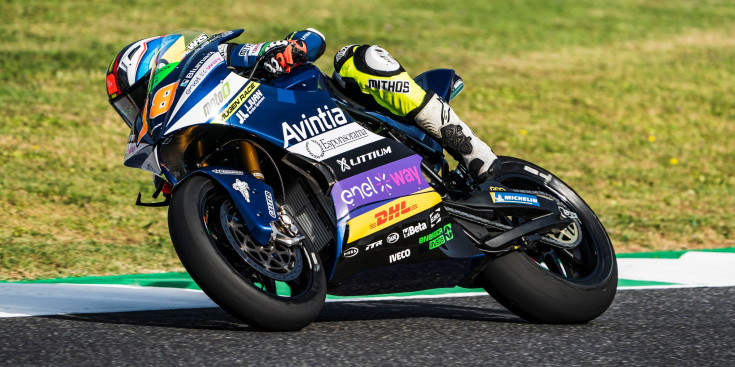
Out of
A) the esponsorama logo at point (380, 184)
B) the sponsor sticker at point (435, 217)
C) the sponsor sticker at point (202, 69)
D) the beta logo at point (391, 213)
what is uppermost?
the sponsor sticker at point (202, 69)

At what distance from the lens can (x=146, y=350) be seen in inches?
169

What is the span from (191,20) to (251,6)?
1.71 meters

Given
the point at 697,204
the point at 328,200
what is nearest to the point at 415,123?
the point at 328,200

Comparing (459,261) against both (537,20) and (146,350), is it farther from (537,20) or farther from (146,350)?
(537,20)

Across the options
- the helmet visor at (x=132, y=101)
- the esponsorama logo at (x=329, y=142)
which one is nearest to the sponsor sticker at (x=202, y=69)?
the helmet visor at (x=132, y=101)

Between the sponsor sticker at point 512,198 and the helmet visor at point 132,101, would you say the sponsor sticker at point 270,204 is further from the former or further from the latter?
the sponsor sticker at point 512,198

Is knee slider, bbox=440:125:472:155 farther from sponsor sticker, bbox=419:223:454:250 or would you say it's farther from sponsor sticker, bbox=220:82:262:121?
sponsor sticker, bbox=220:82:262:121

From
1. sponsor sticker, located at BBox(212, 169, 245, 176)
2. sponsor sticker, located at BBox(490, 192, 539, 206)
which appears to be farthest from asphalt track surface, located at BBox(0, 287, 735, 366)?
sponsor sticker, located at BBox(212, 169, 245, 176)

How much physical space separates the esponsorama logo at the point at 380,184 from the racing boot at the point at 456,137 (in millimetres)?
205

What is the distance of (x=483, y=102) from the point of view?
12938 millimetres

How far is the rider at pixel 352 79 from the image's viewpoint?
15.4ft

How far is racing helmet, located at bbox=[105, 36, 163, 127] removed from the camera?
4680 millimetres

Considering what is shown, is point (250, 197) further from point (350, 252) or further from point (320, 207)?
point (350, 252)

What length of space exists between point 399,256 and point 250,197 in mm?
808
